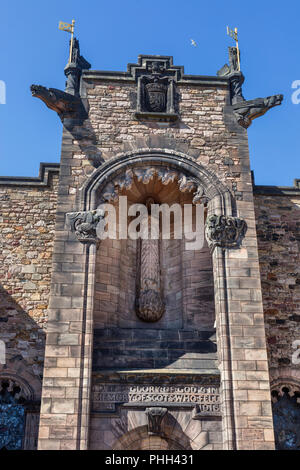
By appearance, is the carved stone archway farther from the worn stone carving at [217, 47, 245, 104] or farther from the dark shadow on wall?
the dark shadow on wall

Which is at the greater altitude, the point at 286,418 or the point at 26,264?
the point at 26,264

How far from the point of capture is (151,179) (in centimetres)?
1170

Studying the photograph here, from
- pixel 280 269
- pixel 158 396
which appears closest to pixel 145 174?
pixel 280 269

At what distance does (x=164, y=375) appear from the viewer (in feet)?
32.9

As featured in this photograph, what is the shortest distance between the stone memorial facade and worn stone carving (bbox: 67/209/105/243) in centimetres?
3

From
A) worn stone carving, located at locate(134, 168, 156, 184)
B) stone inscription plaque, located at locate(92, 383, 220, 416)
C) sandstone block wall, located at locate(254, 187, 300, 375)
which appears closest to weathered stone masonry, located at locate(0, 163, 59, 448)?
stone inscription plaque, located at locate(92, 383, 220, 416)

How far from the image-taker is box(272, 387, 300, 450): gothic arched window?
1159 cm

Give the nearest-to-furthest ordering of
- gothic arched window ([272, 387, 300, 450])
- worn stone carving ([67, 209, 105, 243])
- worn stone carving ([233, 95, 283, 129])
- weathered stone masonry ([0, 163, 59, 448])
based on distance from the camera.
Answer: worn stone carving ([67, 209, 105, 243]) → gothic arched window ([272, 387, 300, 450]) → weathered stone masonry ([0, 163, 59, 448]) → worn stone carving ([233, 95, 283, 129])

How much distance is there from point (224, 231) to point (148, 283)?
2039 mm

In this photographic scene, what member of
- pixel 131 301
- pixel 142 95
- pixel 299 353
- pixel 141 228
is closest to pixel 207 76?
pixel 142 95

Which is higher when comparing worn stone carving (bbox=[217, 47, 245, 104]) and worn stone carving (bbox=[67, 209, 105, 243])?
worn stone carving (bbox=[217, 47, 245, 104])

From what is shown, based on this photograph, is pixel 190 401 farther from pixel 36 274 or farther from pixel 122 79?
pixel 122 79

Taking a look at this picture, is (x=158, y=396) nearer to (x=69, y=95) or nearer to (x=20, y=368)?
(x=20, y=368)
